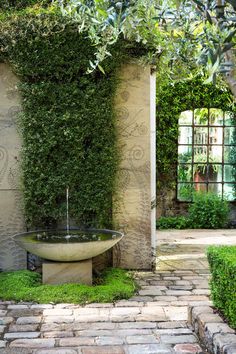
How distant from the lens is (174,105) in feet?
34.0

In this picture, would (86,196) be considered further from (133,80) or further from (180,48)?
(180,48)

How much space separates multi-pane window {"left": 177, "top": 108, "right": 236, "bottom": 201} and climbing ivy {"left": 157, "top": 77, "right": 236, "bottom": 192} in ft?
0.68

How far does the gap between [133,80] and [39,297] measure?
2.70m

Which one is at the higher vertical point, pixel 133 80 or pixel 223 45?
pixel 133 80

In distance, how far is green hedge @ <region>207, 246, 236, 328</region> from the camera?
3.53 meters

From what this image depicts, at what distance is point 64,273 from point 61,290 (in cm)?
31

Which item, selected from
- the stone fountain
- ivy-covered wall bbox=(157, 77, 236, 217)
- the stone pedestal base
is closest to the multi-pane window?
ivy-covered wall bbox=(157, 77, 236, 217)

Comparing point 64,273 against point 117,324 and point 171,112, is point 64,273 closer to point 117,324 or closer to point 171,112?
point 117,324

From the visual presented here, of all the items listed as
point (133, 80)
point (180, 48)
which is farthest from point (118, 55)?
point (180, 48)

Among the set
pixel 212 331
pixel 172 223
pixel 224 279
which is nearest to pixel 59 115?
pixel 224 279

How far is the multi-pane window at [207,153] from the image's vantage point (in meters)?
10.6

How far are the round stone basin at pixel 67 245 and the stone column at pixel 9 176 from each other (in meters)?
0.46

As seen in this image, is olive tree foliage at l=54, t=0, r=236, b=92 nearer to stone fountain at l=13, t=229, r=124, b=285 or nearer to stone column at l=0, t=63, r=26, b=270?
stone column at l=0, t=63, r=26, b=270

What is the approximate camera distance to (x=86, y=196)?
5918mm
